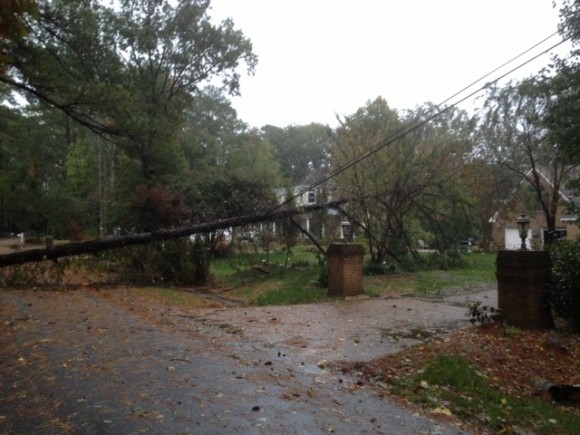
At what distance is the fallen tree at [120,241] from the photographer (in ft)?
39.7

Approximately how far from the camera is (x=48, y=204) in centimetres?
3766

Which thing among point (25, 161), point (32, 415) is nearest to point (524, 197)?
point (32, 415)

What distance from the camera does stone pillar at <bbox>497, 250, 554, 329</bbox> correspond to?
800 centimetres

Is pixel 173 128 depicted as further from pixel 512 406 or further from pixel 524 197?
pixel 524 197

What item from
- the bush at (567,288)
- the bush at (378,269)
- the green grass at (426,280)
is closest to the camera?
the bush at (567,288)

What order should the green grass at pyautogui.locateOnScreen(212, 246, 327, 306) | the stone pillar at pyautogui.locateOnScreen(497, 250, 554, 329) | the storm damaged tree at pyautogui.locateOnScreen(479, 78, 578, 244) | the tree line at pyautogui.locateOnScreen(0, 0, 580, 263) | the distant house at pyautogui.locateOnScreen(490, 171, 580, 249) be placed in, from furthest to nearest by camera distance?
the distant house at pyautogui.locateOnScreen(490, 171, 580, 249), the storm damaged tree at pyautogui.locateOnScreen(479, 78, 578, 244), the green grass at pyautogui.locateOnScreen(212, 246, 327, 306), the tree line at pyautogui.locateOnScreen(0, 0, 580, 263), the stone pillar at pyautogui.locateOnScreen(497, 250, 554, 329)

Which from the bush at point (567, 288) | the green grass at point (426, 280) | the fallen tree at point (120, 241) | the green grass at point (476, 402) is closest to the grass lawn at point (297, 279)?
the green grass at point (426, 280)

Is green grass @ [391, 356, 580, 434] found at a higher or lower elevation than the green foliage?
lower

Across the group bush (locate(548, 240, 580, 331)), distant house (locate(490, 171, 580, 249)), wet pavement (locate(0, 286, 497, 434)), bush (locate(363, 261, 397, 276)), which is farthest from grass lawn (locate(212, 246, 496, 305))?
distant house (locate(490, 171, 580, 249))

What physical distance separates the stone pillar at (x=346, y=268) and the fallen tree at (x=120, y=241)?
3.50 metres

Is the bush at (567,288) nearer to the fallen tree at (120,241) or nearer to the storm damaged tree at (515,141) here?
the fallen tree at (120,241)

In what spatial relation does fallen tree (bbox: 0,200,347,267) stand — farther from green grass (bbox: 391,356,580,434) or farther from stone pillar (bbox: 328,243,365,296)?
green grass (bbox: 391,356,580,434)

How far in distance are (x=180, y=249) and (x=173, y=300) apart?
3.71 meters

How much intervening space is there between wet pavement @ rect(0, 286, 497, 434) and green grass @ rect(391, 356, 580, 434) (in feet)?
1.33
